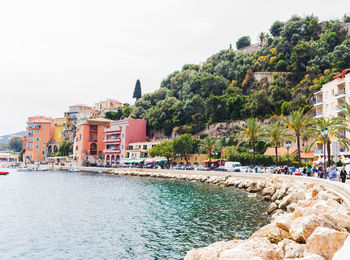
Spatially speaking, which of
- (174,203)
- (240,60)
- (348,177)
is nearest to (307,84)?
(240,60)

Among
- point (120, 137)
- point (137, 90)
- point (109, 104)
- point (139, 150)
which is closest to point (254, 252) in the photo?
point (139, 150)

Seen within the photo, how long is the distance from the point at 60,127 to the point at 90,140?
4176cm

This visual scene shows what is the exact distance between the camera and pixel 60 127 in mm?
136375

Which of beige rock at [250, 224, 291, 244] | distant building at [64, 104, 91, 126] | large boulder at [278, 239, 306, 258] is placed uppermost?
distant building at [64, 104, 91, 126]

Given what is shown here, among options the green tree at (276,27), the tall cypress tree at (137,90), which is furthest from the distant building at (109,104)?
the green tree at (276,27)

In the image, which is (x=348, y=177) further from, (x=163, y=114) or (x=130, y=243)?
(x=163, y=114)

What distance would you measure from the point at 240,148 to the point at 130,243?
48878 millimetres

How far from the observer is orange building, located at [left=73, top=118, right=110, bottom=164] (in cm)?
10112

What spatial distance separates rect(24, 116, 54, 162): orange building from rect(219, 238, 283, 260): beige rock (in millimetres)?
131716

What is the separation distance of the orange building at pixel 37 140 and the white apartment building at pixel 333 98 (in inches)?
4300

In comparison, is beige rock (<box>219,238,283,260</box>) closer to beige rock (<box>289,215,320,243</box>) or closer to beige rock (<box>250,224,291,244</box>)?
beige rock (<box>289,215,320,243</box>)

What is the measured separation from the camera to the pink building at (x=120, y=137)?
90.9m

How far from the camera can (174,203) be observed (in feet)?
90.7

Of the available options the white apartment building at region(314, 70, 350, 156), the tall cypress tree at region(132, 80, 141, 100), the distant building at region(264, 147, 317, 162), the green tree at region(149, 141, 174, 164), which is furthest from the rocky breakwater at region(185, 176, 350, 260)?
the tall cypress tree at region(132, 80, 141, 100)
